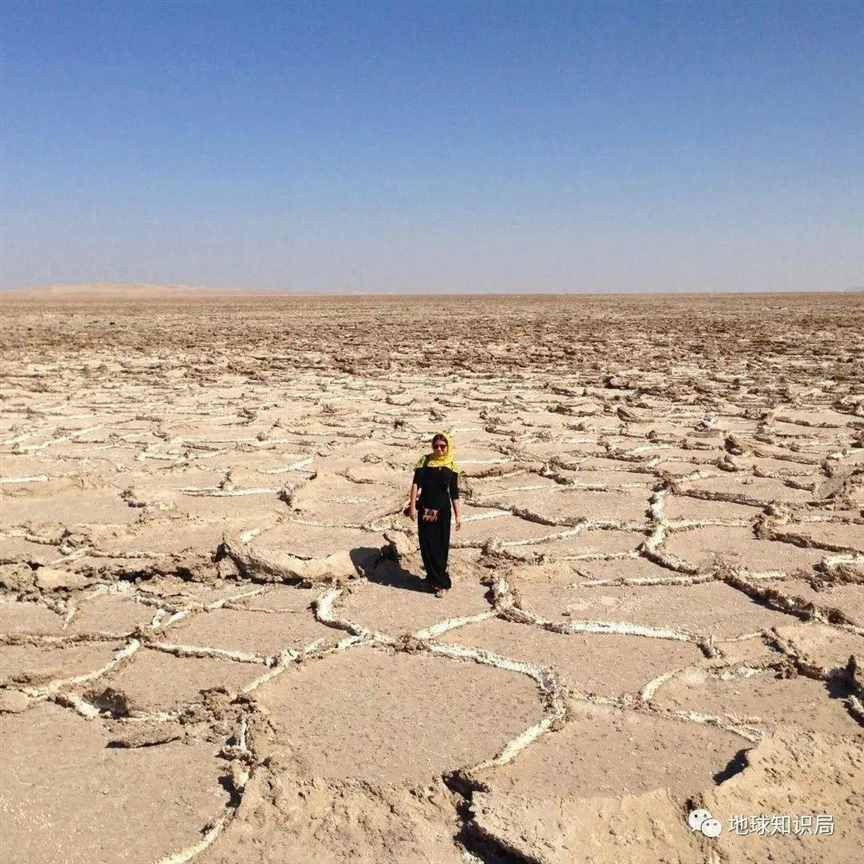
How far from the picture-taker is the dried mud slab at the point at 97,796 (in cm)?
175

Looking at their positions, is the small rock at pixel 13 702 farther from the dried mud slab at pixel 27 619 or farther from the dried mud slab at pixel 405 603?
the dried mud slab at pixel 405 603

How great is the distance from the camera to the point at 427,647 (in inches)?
101

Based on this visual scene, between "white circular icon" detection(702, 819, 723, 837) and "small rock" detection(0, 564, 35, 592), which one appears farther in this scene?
"small rock" detection(0, 564, 35, 592)

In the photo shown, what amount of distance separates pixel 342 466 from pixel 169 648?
229 centimetres

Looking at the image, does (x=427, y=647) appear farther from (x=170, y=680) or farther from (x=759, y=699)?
(x=759, y=699)

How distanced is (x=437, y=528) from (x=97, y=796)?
1.36 metres

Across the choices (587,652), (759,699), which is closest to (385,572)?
(587,652)

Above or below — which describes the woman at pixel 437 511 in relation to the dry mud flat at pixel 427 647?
above

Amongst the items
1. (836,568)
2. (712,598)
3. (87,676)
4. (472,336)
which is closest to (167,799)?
(87,676)

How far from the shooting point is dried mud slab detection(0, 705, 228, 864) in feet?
5.74

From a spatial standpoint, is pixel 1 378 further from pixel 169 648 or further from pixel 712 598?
pixel 712 598

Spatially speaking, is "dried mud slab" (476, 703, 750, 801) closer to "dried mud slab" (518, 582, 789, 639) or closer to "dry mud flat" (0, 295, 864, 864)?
"dry mud flat" (0, 295, 864, 864)

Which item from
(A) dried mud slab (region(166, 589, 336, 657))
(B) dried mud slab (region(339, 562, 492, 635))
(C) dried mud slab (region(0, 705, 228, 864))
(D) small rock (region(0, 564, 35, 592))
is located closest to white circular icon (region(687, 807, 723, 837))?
(C) dried mud slab (region(0, 705, 228, 864))

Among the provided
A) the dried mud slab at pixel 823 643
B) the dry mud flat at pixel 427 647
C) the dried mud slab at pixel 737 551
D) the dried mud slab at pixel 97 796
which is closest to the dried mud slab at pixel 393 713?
the dry mud flat at pixel 427 647
